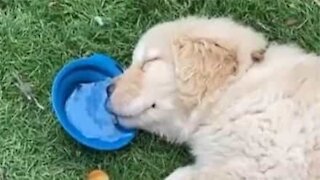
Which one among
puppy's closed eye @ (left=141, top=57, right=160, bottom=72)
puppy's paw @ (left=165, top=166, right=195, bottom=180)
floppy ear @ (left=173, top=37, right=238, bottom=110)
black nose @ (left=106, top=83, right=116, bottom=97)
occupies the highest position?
floppy ear @ (left=173, top=37, right=238, bottom=110)

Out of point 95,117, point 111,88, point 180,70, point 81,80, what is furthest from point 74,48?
point 180,70

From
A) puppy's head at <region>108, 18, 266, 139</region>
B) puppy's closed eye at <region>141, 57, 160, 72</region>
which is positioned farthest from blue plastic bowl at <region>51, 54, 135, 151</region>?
puppy's closed eye at <region>141, 57, 160, 72</region>

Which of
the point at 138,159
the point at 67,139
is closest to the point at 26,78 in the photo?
the point at 67,139

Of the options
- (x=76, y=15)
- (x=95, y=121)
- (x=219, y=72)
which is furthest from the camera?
(x=76, y=15)

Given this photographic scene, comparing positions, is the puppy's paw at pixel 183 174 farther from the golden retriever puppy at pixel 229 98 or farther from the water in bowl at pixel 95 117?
the water in bowl at pixel 95 117

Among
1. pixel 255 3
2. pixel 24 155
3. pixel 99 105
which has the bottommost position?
pixel 24 155

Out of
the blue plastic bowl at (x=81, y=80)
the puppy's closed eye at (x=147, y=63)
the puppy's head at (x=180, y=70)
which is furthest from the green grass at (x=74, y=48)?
the puppy's closed eye at (x=147, y=63)

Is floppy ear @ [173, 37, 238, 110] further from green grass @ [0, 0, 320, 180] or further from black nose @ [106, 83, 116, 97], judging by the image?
green grass @ [0, 0, 320, 180]

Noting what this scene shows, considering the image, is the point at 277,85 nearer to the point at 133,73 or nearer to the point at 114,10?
the point at 133,73
